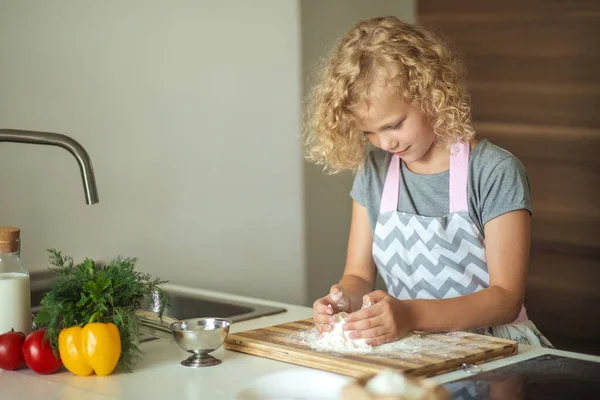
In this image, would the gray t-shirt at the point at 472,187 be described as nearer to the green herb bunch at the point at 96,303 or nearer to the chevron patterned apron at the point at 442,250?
the chevron patterned apron at the point at 442,250

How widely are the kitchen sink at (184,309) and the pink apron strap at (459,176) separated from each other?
43 cm

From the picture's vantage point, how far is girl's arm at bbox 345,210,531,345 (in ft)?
4.92

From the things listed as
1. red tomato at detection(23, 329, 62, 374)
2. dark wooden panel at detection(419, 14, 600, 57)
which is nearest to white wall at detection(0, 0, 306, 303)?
dark wooden panel at detection(419, 14, 600, 57)

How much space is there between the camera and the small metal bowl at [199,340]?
56.5 inches

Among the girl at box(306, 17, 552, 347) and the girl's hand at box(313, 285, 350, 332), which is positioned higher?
the girl at box(306, 17, 552, 347)

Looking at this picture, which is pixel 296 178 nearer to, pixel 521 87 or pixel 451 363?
pixel 521 87

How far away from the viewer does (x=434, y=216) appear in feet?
6.00

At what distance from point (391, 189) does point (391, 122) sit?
0.87ft

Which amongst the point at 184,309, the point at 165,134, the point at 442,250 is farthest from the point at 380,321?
the point at 165,134

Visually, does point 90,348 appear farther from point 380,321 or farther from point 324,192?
point 324,192

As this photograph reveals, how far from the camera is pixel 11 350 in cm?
143

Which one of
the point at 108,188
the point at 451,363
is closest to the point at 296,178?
the point at 108,188

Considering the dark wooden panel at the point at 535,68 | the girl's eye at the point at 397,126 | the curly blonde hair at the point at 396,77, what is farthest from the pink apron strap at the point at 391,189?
the dark wooden panel at the point at 535,68

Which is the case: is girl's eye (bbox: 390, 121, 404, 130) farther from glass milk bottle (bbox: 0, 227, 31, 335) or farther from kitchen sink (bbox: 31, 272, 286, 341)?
glass milk bottle (bbox: 0, 227, 31, 335)
